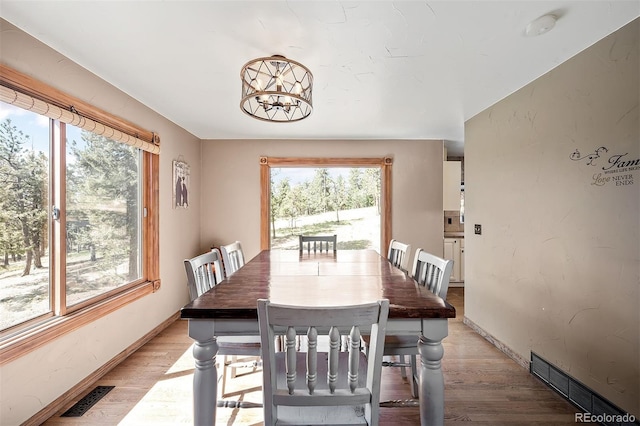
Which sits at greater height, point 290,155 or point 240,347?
point 290,155

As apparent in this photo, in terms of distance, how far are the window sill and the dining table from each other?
1.10m

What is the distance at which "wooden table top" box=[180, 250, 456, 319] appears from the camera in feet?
4.13

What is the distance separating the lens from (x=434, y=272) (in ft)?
6.02

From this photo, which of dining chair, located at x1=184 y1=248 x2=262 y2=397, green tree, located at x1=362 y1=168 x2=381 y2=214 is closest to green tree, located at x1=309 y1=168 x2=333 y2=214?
green tree, located at x1=362 y1=168 x2=381 y2=214

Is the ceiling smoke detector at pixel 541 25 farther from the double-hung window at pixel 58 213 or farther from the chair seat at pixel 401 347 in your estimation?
the double-hung window at pixel 58 213

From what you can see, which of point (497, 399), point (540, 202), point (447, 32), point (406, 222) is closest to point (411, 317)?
point (497, 399)

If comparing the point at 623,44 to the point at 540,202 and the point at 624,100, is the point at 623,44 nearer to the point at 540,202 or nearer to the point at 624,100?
the point at 624,100

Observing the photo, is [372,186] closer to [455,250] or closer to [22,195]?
[455,250]

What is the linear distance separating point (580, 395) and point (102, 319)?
3.31 meters

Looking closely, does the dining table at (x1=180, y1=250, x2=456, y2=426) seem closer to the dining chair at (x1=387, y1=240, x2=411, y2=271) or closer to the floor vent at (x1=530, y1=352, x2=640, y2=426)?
the dining chair at (x1=387, y1=240, x2=411, y2=271)

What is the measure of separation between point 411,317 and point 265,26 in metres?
1.64

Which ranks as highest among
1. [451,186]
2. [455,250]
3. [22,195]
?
[451,186]

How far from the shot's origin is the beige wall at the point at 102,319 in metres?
1.64

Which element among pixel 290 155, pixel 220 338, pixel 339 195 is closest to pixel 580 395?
pixel 220 338
